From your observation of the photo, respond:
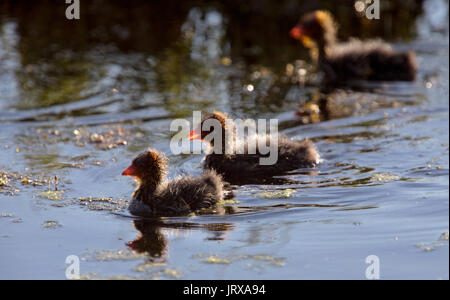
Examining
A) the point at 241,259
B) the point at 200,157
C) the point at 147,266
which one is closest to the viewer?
the point at 147,266

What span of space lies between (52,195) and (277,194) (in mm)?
2129

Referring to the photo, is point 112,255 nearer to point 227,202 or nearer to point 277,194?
point 227,202

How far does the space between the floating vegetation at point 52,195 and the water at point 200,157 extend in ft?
0.07

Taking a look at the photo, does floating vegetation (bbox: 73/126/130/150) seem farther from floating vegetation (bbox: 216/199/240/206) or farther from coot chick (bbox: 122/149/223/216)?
floating vegetation (bbox: 216/199/240/206)

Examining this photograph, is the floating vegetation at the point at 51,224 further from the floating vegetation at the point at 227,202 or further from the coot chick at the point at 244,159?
the coot chick at the point at 244,159

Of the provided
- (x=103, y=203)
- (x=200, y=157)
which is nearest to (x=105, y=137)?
(x=200, y=157)

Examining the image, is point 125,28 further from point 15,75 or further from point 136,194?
point 136,194

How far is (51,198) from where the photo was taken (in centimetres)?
685

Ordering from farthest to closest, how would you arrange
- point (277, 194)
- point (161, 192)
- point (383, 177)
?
1. point (383, 177)
2. point (277, 194)
3. point (161, 192)

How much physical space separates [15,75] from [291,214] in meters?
6.59

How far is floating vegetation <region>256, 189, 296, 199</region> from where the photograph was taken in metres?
7.02

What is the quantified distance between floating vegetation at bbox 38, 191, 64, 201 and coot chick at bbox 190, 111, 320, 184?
5.02 ft

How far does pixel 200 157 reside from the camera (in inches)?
333

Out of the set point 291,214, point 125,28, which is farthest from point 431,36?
point 291,214
